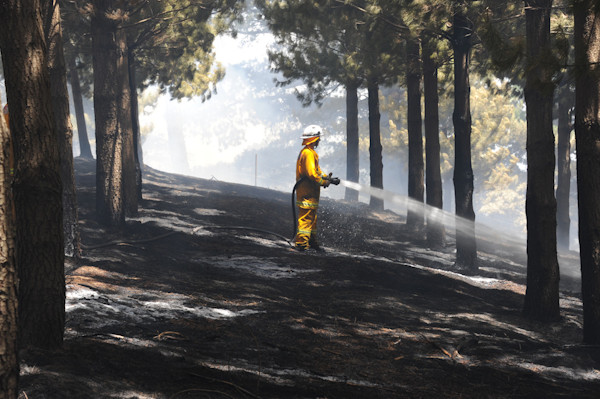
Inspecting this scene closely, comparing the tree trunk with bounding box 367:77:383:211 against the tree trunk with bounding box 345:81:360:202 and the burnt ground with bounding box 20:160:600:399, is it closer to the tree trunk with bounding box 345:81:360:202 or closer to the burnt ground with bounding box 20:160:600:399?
the tree trunk with bounding box 345:81:360:202

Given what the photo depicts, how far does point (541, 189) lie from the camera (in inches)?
277

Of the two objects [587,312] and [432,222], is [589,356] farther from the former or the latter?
[432,222]

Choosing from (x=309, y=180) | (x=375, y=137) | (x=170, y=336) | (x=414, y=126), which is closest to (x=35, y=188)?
(x=170, y=336)

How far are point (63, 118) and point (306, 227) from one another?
12.9 ft

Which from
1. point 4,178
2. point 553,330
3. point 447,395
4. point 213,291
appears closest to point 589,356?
point 553,330

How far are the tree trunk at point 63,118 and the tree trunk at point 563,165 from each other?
48.8 feet

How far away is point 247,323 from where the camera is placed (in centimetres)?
556

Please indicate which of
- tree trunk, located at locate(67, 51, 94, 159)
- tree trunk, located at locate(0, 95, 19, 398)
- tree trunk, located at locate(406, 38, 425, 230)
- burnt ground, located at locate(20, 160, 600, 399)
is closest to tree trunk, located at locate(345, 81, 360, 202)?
tree trunk, located at locate(406, 38, 425, 230)

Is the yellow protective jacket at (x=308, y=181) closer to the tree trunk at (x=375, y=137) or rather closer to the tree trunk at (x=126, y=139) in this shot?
the tree trunk at (x=126, y=139)

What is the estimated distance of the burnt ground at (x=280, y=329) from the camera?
3.85 m

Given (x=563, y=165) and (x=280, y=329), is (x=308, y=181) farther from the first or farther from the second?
(x=563, y=165)

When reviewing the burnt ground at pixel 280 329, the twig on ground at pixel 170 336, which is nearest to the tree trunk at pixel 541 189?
the burnt ground at pixel 280 329

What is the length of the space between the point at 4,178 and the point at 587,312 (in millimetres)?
5391

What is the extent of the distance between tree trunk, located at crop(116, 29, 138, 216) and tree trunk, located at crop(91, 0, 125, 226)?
104 centimetres
